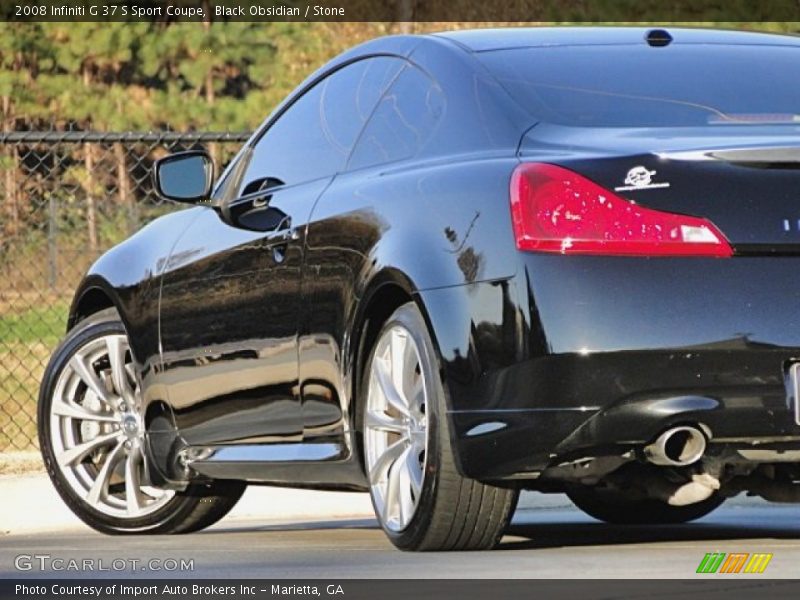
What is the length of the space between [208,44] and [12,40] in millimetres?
3346

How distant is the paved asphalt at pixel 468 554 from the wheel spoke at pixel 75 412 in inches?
16.7

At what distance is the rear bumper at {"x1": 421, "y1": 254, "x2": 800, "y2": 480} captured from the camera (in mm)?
5387

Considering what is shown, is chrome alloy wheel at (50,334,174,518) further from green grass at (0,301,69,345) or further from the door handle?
green grass at (0,301,69,345)

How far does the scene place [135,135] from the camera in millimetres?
11477

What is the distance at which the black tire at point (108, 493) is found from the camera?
7.76 m

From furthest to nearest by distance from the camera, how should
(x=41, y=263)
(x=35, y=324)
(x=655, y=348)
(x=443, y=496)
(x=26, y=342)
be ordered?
(x=41, y=263) < (x=35, y=324) < (x=26, y=342) < (x=443, y=496) < (x=655, y=348)

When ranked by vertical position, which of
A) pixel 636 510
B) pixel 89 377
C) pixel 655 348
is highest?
pixel 655 348

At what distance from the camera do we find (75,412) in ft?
26.0

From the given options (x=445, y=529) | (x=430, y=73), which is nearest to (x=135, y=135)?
(x=430, y=73)

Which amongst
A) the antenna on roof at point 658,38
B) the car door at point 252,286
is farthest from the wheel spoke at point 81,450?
the antenna on roof at point 658,38

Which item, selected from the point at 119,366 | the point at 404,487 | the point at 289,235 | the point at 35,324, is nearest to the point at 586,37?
the point at 289,235

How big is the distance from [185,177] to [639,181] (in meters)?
2.56

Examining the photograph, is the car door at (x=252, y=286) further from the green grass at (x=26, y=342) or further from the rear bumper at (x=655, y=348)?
the green grass at (x=26, y=342)

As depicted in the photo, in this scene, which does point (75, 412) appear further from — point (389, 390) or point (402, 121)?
point (389, 390)
